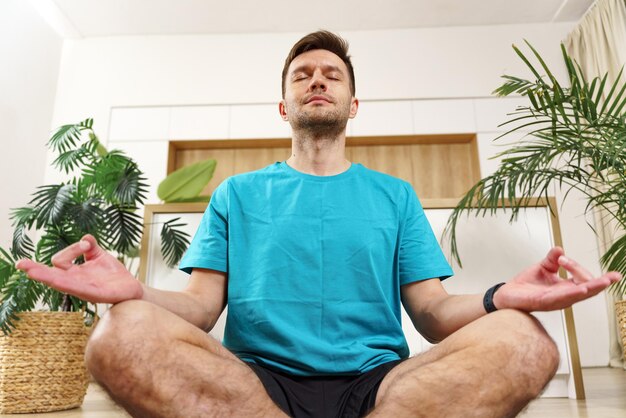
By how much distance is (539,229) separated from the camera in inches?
84.6

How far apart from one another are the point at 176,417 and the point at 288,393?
24 cm

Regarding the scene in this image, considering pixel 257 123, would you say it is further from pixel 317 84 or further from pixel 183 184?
pixel 317 84

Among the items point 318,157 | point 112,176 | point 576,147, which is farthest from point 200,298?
point 112,176

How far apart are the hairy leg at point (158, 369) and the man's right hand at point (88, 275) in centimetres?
4

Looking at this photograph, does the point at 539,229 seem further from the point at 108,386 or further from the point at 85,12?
the point at 85,12

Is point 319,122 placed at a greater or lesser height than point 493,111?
lesser

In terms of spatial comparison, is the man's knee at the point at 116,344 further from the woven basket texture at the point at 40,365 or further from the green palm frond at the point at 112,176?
the green palm frond at the point at 112,176

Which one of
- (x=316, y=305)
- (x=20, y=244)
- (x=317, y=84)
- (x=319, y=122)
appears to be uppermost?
(x=317, y=84)

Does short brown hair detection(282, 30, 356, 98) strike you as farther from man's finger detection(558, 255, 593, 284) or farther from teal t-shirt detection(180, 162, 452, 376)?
man's finger detection(558, 255, 593, 284)

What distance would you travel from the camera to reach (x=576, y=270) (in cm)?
83

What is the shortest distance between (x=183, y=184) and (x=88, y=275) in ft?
5.52

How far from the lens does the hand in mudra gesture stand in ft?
2.63

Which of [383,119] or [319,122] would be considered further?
[383,119]

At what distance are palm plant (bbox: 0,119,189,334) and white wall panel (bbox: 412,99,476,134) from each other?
2.30 metres
